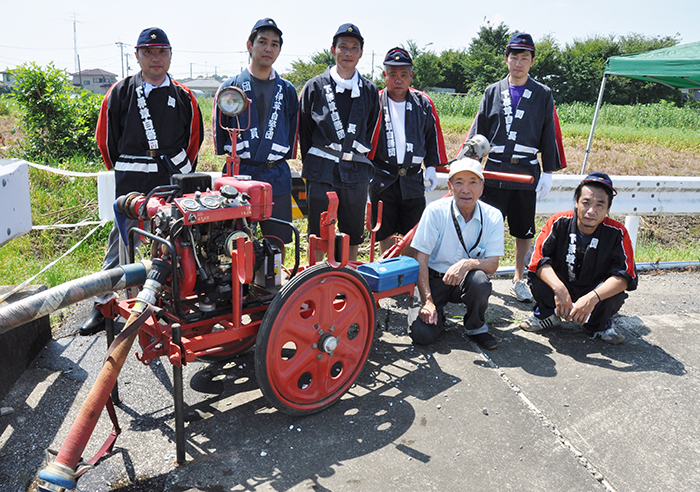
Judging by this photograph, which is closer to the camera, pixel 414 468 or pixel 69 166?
pixel 414 468

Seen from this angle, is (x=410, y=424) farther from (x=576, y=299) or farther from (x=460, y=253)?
(x=576, y=299)

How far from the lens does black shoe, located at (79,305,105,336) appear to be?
12.6 ft

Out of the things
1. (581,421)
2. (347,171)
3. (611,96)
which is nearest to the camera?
(581,421)

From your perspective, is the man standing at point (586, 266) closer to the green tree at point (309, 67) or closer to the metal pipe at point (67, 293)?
the metal pipe at point (67, 293)

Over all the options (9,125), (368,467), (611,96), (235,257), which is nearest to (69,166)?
(235,257)

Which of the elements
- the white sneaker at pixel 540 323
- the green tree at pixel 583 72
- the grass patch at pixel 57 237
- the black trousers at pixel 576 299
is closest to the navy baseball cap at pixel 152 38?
the grass patch at pixel 57 237

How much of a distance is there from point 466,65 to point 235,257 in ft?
191

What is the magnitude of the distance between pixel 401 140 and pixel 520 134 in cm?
108

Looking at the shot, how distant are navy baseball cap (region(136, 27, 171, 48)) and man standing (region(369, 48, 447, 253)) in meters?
1.75

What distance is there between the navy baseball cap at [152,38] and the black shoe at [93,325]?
2.02 meters

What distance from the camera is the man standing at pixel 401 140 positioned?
4453mm

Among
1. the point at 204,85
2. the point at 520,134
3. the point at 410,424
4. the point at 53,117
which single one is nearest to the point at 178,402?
the point at 410,424

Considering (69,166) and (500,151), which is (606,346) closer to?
(500,151)

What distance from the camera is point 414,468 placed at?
8.45 feet
